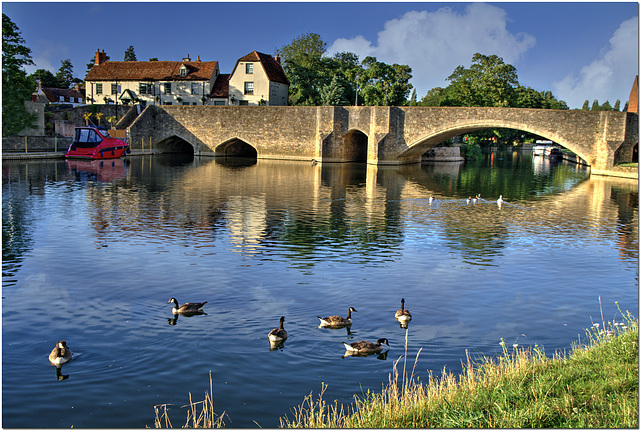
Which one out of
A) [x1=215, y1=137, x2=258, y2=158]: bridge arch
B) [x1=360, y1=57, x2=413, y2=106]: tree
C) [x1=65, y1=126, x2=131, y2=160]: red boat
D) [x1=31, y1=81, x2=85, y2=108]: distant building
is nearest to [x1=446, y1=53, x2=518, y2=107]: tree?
[x1=360, y1=57, x2=413, y2=106]: tree

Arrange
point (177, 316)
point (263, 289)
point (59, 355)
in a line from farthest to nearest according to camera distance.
Answer: point (263, 289) < point (177, 316) < point (59, 355)

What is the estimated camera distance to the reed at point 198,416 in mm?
7895

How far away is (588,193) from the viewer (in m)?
37.0

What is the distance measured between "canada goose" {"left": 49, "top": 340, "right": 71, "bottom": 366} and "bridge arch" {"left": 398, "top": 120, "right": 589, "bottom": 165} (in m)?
47.4

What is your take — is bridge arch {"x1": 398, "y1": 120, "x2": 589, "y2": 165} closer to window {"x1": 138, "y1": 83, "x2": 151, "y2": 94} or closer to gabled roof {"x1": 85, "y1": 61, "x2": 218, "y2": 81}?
gabled roof {"x1": 85, "y1": 61, "x2": 218, "y2": 81}

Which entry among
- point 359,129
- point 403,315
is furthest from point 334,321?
point 359,129

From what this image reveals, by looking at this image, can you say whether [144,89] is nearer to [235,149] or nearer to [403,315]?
[235,149]

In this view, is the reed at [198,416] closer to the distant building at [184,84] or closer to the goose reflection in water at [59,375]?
the goose reflection in water at [59,375]

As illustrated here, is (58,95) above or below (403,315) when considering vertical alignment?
above

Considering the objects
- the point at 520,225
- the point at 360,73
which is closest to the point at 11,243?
the point at 520,225

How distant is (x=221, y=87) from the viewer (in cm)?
8056

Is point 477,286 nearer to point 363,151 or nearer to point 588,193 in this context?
point 588,193

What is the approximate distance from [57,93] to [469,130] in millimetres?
84647

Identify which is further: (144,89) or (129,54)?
(129,54)
